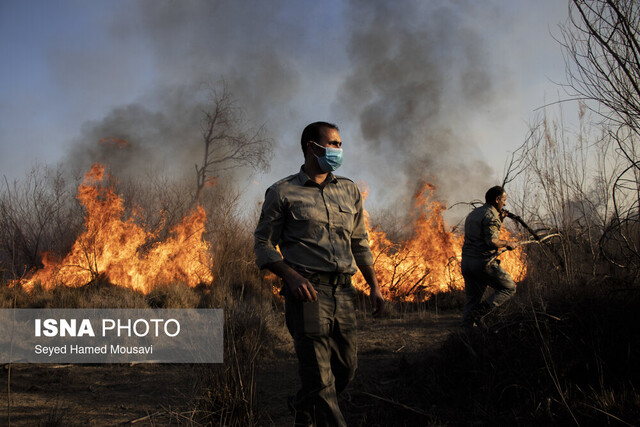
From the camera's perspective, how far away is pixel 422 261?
389 inches

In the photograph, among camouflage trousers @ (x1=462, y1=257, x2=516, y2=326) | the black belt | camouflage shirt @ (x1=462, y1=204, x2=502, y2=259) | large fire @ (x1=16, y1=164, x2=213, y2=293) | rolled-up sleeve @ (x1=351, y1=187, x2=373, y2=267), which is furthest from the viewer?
large fire @ (x1=16, y1=164, x2=213, y2=293)

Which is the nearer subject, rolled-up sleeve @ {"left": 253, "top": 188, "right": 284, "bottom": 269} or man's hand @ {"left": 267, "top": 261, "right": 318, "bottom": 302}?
man's hand @ {"left": 267, "top": 261, "right": 318, "bottom": 302}

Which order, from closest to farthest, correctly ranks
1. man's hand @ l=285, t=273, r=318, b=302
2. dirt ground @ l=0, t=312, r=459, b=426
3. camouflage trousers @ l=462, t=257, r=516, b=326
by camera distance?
man's hand @ l=285, t=273, r=318, b=302, dirt ground @ l=0, t=312, r=459, b=426, camouflage trousers @ l=462, t=257, r=516, b=326

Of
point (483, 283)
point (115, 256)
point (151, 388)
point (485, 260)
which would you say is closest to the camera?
point (151, 388)

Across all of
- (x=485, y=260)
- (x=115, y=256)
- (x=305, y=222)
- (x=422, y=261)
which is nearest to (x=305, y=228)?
(x=305, y=222)

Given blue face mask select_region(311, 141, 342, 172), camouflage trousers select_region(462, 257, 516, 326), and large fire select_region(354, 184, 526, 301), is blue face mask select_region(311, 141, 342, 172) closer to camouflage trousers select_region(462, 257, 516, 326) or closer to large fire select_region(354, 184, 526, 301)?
camouflage trousers select_region(462, 257, 516, 326)

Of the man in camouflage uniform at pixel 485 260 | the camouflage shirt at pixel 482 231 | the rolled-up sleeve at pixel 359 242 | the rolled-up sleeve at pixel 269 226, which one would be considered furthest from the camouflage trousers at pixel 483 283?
the rolled-up sleeve at pixel 269 226

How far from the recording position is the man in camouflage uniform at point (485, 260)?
17.1ft

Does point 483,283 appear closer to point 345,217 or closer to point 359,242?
point 359,242

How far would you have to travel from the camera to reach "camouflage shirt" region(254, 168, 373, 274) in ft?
8.44

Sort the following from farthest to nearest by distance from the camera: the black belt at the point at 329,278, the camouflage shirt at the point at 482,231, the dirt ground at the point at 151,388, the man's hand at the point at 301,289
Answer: the camouflage shirt at the point at 482,231 < the dirt ground at the point at 151,388 < the black belt at the point at 329,278 < the man's hand at the point at 301,289

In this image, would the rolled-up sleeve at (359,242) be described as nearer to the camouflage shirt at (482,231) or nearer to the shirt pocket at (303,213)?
the shirt pocket at (303,213)

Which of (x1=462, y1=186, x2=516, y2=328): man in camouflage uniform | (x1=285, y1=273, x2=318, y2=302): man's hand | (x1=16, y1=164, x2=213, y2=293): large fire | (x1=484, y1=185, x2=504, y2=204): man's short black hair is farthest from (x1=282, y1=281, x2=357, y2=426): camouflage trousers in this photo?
(x1=16, y1=164, x2=213, y2=293): large fire

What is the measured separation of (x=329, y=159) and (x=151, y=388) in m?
3.51
